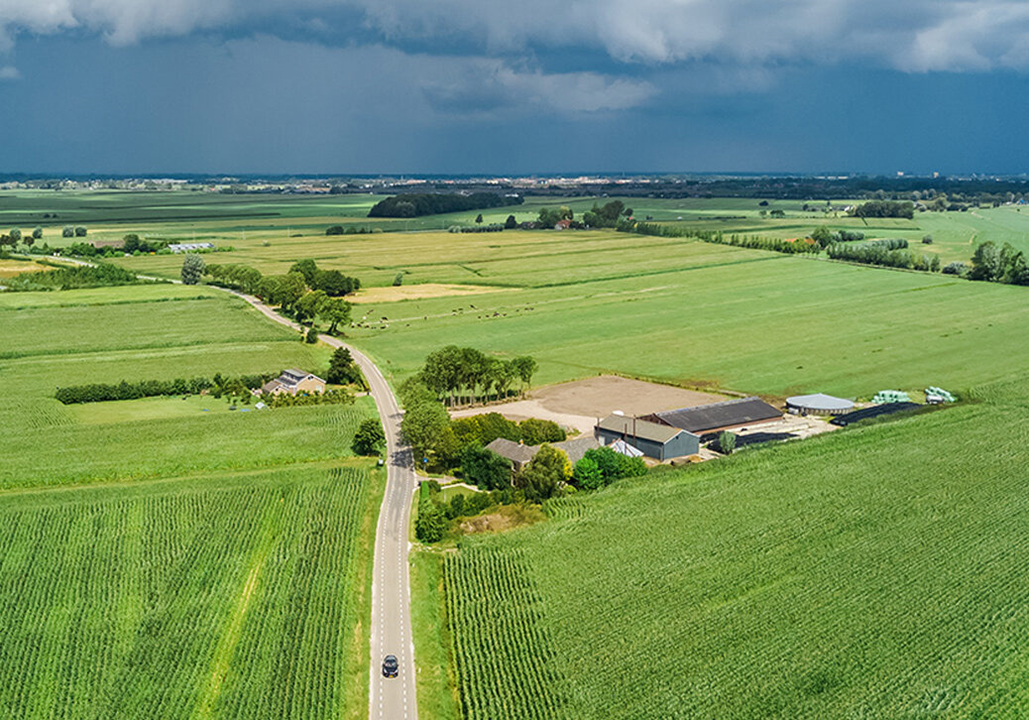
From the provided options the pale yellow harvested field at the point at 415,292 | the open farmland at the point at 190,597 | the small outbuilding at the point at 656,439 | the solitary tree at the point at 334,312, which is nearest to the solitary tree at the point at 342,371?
the solitary tree at the point at 334,312

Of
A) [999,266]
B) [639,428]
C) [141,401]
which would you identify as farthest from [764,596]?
[999,266]

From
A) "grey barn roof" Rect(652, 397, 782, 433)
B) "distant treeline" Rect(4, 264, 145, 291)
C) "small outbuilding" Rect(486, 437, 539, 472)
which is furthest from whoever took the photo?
"distant treeline" Rect(4, 264, 145, 291)

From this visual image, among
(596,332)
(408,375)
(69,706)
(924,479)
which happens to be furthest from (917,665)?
(596,332)

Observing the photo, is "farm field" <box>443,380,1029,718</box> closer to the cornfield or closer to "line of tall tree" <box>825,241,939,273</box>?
the cornfield

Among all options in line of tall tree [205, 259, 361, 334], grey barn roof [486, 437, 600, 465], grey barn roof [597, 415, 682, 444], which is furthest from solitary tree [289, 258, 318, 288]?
grey barn roof [486, 437, 600, 465]

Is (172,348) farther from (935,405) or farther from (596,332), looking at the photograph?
(935,405)

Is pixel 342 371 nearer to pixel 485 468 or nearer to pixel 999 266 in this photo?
pixel 485 468

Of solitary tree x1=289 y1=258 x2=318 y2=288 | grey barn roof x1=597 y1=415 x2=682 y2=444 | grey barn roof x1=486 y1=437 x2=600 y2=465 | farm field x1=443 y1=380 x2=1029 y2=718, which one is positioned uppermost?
solitary tree x1=289 y1=258 x2=318 y2=288
